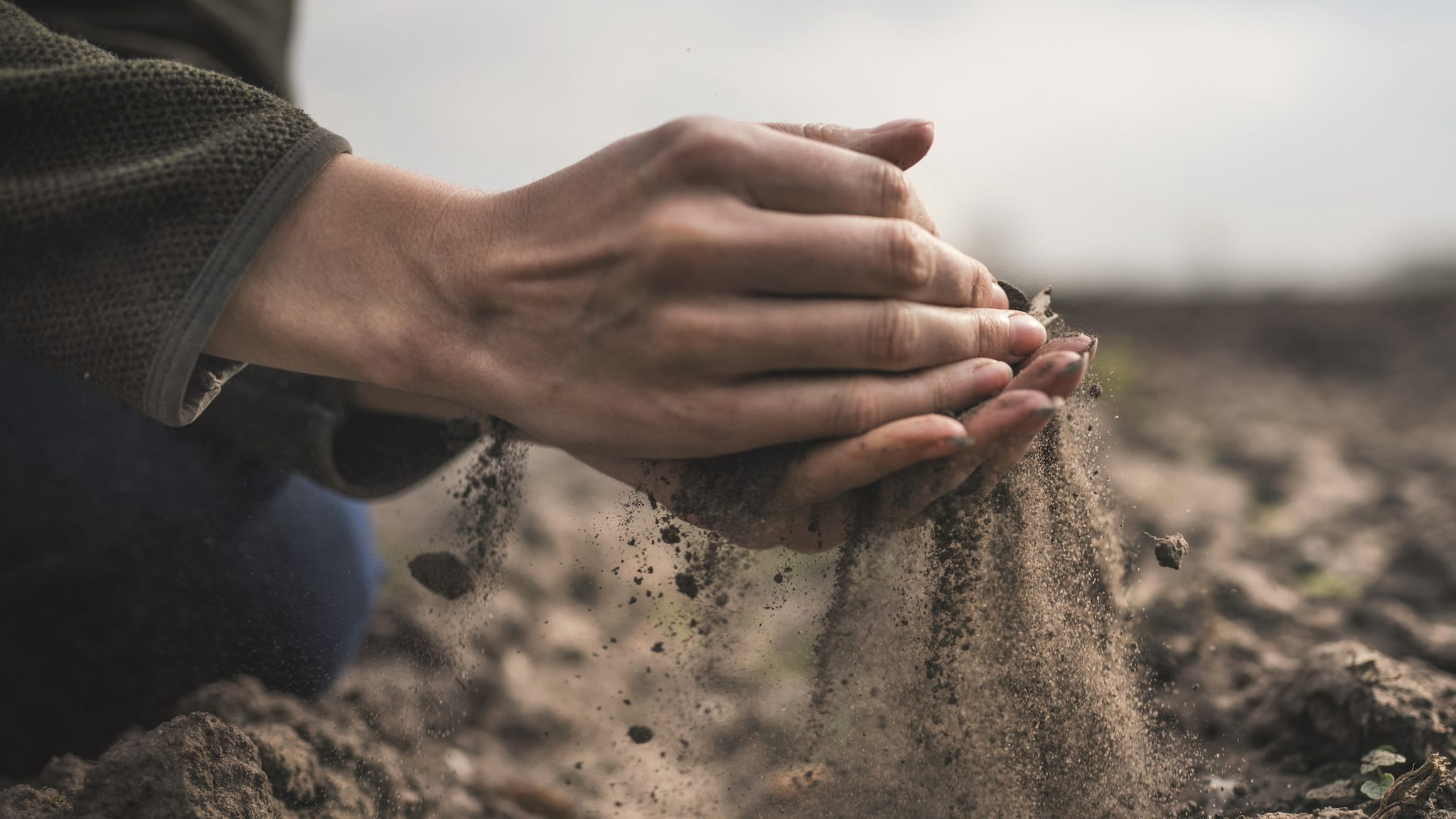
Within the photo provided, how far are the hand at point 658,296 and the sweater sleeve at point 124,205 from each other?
57 millimetres

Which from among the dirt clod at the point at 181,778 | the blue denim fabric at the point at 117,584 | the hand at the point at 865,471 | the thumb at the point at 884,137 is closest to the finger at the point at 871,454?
the hand at the point at 865,471

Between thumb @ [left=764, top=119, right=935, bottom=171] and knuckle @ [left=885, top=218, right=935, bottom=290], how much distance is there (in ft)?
0.48

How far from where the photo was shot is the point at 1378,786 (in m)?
1.43

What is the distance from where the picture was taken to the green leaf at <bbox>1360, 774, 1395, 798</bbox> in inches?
55.8

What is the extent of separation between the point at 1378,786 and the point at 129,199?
6.40 feet

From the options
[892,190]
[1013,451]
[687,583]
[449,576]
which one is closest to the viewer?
[892,190]

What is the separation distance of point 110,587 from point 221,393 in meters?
0.43

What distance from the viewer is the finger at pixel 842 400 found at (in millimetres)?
1119

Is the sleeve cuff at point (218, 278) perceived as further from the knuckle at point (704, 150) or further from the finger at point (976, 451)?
the finger at point (976, 451)

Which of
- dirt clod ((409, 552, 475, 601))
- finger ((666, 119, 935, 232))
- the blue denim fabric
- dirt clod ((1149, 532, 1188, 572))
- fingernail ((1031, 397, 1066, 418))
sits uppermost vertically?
finger ((666, 119, 935, 232))

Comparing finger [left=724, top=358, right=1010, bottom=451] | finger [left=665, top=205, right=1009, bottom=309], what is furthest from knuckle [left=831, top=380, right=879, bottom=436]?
finger [left=665, top=205, right=1009, bottom=309]

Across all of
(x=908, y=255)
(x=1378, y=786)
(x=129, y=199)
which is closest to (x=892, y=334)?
(x=908, y=255)

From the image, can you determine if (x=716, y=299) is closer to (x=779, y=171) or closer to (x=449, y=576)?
(x=779, y=171)

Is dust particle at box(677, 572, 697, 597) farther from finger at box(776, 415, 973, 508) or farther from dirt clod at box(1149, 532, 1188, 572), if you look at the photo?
dirt clod at box(1149, 532, 1188, 572)
